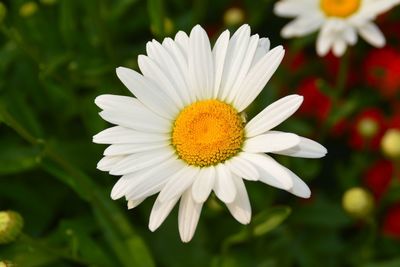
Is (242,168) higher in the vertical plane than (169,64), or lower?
lower

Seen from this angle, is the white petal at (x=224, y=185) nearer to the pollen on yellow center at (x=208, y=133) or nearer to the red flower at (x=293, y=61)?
the pollen on yellow center at (x=208, y=133)

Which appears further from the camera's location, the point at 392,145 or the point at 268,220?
the point at 392,145

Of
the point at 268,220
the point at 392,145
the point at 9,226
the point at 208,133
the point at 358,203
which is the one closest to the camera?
the point at 208,133

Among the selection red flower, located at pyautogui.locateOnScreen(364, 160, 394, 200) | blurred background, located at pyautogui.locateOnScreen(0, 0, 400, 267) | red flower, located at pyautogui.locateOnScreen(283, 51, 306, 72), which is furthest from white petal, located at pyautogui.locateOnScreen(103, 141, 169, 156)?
red flower, located at pyautogui.locateOnScreen(283, 51, 306, 72)

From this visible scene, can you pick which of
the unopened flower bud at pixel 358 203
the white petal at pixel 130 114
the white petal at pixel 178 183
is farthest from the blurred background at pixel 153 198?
the white petal at pixel 178 183

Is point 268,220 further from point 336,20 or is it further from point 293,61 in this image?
point 293,61

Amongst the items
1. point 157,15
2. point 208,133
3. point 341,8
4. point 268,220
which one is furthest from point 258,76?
point 341,8

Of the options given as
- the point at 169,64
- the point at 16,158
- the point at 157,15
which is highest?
the point at 157,15

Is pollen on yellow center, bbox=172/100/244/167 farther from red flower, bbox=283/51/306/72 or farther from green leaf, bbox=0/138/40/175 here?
red flower, bbox=283/51/306/72
